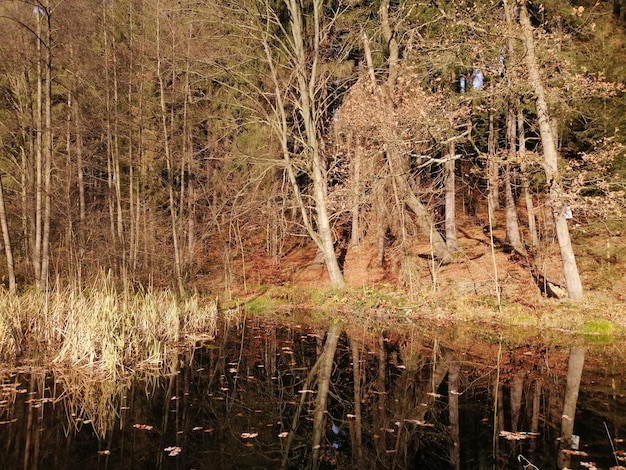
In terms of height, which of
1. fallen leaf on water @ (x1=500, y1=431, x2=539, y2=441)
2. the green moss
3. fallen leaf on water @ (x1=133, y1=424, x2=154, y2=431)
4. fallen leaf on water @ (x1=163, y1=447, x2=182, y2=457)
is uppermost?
the green moss

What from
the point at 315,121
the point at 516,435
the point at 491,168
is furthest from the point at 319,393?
the point at 315,121

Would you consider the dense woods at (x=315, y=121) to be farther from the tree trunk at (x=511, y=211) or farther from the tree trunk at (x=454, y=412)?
the tree trunk at (x=454, y=412)

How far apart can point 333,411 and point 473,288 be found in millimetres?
7987

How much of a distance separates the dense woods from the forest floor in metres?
0.43

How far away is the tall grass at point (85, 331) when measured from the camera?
22.2ft

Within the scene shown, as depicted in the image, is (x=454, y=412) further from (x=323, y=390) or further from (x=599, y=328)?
(x=599, y=328)

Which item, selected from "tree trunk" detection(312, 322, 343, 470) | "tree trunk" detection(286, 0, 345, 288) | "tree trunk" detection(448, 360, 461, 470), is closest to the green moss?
"tree trunk" detection(448, 360, 461, 470)

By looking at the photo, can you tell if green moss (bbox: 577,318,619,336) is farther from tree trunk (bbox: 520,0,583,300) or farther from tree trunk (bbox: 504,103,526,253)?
tree trunk (bbox: 504,103,526,253)

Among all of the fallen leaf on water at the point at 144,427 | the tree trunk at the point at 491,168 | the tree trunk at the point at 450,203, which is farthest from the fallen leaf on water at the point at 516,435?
the tree trunk at the point at 450,203

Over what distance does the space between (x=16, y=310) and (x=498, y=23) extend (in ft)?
35.8

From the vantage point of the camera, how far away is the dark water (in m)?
4.19

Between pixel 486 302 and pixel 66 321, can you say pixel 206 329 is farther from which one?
pixel 486 302

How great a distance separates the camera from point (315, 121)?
15.2m

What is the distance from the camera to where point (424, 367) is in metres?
7.07
